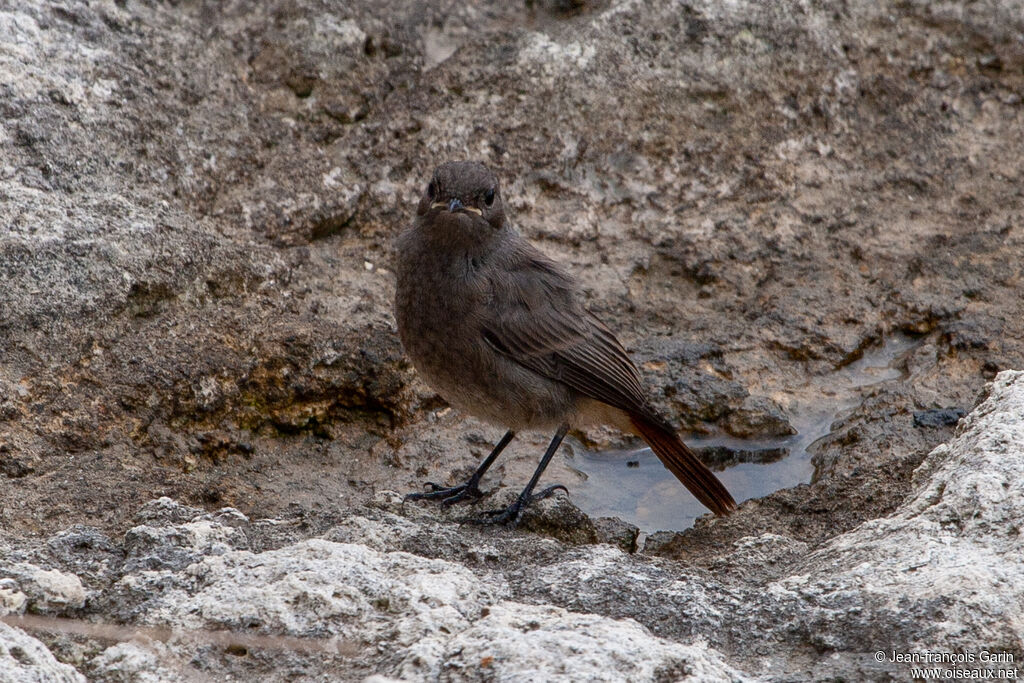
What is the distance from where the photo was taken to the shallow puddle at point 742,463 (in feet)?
16.8

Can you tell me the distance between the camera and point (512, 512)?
14.9 ft

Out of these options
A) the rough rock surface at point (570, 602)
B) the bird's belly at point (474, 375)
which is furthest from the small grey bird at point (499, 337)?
the rough rock surface at point (570, 602)

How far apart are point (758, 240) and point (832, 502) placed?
2.04m

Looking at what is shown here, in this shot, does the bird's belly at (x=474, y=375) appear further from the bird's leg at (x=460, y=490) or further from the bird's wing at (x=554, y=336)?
the bird's leg at (x=460, y=490)

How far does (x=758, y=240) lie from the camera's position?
5852 mm

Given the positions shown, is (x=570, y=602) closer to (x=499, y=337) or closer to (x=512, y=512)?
(x=512, y=512)

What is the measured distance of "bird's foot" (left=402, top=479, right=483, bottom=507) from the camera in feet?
15.1

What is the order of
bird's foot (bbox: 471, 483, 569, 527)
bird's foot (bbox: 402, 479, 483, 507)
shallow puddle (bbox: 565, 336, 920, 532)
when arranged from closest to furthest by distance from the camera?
bird's foot (bbox: 471, 483, 569, 527) < bird's foot (bbox: 402, 479, 483, 507) < shallow puddle (bbox: 565, 336, 920, 532)

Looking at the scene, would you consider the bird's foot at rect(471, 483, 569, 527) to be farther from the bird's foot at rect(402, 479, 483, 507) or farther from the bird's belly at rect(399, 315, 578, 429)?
the bird's belly at rect(399, 315, 578, 429)

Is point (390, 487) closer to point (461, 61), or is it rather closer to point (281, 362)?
point (281, 362)

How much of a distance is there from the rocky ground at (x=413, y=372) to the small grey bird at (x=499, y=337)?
42 cm

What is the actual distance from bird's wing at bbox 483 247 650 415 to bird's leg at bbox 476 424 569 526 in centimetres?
31

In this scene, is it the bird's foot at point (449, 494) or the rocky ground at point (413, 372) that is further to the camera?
the bird's foot at point (449, 494)

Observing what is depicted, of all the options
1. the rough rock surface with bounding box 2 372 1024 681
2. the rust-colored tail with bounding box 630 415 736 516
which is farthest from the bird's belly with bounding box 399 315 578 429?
the rough rock surface with bounding box 2 372 1024 681
